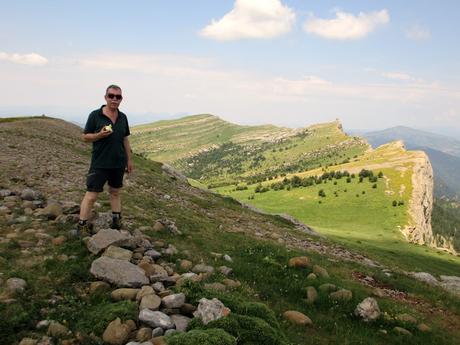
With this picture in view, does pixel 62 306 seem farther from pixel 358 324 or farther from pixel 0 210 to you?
pixel 358 324

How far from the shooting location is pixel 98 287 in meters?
10.3

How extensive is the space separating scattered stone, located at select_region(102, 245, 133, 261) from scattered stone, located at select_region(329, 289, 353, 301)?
23.8 ft

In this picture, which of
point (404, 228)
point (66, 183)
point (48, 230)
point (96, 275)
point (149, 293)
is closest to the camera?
point (149, 293)

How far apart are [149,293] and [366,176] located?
5122 inches

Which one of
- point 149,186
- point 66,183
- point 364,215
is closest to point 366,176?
point 364,215

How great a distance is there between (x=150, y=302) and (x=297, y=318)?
4754 millimetres

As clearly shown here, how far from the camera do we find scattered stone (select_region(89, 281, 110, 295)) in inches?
400

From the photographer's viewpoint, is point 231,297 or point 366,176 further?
point 366,176

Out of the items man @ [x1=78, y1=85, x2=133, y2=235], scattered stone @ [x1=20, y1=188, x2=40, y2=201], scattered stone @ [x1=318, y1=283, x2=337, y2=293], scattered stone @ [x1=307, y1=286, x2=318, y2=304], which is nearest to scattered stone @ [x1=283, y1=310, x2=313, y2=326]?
scattered stone @ [x1=307, y1=286, x2=318, y2=304]

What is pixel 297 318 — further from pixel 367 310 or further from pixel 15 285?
pixel 15 285

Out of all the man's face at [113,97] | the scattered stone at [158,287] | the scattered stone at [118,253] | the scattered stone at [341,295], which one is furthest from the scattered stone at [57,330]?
the scattered stone at [341,295]

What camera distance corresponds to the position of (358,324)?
40.9 ft

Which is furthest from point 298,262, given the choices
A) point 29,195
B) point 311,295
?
point 29,195

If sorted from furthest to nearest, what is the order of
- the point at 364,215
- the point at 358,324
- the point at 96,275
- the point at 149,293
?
the point at 364,215 < the point at 358,324 < the point at 96,275 < the point at 149,293
